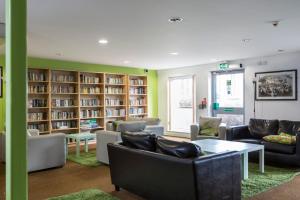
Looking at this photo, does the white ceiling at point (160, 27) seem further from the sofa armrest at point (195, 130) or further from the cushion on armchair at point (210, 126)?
the sofa armrest at point (195, 130)

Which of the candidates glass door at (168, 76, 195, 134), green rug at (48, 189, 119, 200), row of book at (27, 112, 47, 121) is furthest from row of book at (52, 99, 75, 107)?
green rug at (48, 189, 119, 200)

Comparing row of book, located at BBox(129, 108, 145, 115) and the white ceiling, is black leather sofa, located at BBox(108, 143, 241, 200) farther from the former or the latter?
row of book, located at BBox(129, 108, 145, 115)

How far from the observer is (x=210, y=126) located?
6688mm

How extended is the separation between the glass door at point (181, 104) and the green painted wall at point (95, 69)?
63cm

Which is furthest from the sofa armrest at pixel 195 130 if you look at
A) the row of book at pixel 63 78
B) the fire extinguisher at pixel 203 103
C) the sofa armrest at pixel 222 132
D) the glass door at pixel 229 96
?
the row of book at pixel 63 78

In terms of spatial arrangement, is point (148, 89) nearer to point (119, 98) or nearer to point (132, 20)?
point (119, 98)

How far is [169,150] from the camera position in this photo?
2.92 metres

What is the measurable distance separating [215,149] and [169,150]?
1.60m

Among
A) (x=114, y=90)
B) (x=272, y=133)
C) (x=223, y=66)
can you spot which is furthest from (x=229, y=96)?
(x=114, y=90)

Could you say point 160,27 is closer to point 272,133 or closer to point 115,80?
point 272,133

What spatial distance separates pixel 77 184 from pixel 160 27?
2.66m

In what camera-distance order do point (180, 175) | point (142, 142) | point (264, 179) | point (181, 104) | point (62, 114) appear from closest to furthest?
point (180, 175) → point (142, 142) → point (264, 179) → point (62, 114) → point (181, 104)

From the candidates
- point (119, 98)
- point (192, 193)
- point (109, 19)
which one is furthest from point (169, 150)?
point (119, 98)

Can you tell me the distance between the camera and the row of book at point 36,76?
6.73 m
